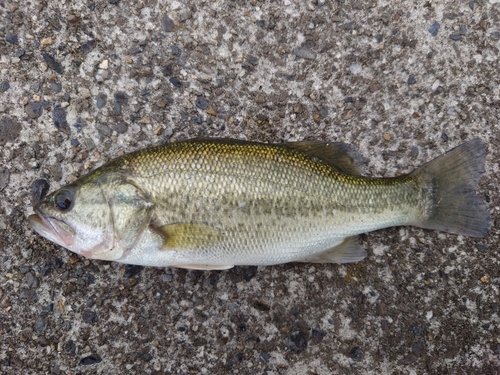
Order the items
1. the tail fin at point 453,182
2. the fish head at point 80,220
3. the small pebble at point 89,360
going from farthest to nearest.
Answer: the small pebble at point 89,360
the tail fin at point 453,182
the fish head at point 80,220

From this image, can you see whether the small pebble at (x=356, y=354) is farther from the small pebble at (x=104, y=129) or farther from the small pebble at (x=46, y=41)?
the small pebble at (x=46, y=41)

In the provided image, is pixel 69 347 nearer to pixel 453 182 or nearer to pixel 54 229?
pixel 54 229

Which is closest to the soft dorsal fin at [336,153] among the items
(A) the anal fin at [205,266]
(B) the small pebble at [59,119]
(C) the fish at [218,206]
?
(C) the fish at [218,206]

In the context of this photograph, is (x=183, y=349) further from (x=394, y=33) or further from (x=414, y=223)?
(x=394, y=33)

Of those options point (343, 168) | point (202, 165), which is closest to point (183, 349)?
point (202, 165)

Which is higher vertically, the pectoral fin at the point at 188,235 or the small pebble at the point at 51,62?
the small pebble at the point at 51,62

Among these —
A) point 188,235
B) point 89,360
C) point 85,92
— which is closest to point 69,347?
point 89,360
